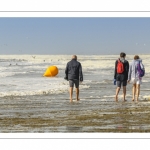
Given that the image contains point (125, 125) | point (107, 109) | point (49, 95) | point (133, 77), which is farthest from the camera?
point (49, 95)

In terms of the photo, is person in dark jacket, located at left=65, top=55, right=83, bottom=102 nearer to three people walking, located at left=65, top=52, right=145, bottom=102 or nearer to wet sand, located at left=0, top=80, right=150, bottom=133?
three people walking, located at left=65, top=52, right=145, bottom=102

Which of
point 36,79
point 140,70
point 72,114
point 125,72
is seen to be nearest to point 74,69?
point 125,72

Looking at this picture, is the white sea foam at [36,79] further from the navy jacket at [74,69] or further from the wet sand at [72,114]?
the navy jacket at [74,69]

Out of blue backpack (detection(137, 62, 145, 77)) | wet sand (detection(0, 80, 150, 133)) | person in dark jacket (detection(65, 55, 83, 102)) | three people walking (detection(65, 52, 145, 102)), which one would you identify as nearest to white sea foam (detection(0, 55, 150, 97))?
wet sand (detection(0, 80, 150, 133))

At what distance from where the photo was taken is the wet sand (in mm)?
10969

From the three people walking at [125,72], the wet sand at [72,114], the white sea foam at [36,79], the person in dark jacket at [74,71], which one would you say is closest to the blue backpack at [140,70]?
the three people walking at [125,72]

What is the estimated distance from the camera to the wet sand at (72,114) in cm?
1097

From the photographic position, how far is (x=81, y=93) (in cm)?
2042

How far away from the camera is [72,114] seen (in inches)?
530

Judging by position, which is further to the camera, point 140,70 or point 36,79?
point 36,79

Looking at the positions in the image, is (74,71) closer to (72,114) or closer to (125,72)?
(125,72)
